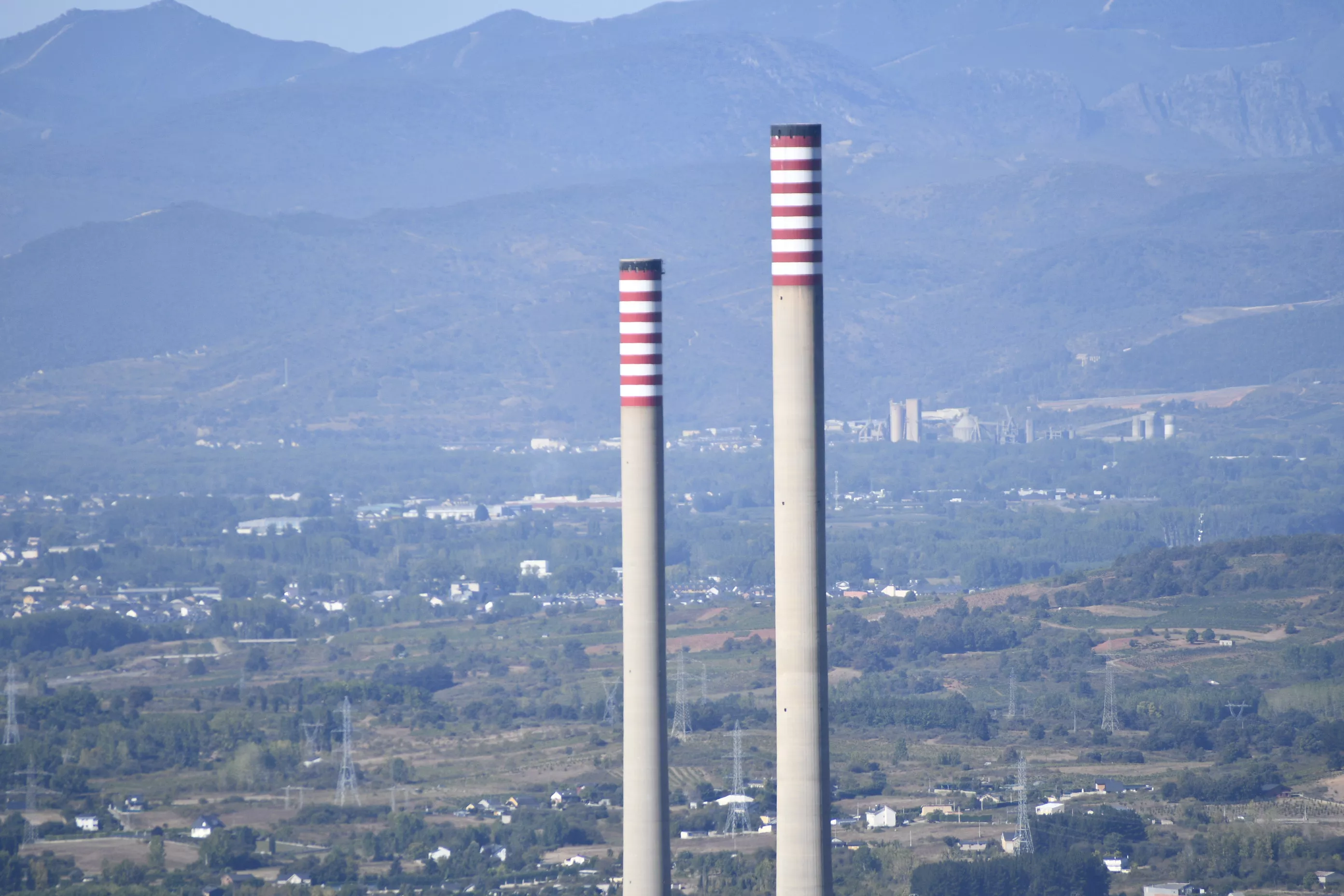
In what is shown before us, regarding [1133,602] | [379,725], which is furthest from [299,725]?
[1133,602]

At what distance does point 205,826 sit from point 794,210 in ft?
180

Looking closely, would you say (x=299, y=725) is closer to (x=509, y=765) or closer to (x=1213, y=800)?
(x=509, y=765)

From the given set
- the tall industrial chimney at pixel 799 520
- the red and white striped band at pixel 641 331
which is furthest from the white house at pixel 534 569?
the tall industrial chimney at pixel 799 520

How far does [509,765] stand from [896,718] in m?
19.3

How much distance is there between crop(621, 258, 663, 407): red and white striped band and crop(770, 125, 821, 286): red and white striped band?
4.68m

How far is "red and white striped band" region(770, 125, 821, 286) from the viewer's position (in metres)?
36.3

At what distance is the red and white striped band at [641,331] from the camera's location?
40844 millimetres

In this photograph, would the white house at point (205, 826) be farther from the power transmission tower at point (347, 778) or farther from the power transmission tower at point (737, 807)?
the power transmission tower at point (737, 807)

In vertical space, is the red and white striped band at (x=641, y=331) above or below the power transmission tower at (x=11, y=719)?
above

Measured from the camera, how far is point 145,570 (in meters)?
188

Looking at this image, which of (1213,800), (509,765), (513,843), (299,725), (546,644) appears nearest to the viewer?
(513,843)

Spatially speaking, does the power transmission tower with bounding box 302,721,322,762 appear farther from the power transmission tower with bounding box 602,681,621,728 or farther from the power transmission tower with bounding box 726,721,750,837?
the power transmission tower with bounding box 726,721,750,837

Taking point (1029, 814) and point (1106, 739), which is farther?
point (1106, 739)

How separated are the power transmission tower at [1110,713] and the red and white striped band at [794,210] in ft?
243
